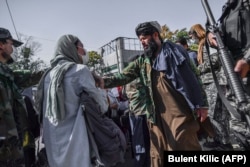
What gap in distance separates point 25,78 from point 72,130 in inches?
38.3

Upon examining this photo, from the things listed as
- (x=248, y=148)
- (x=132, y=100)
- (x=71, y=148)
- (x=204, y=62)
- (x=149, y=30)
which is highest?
(x=149, y=30)

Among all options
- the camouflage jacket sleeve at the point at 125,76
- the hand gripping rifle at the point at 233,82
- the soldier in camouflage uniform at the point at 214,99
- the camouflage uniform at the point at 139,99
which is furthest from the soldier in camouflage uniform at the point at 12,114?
the soldier in camouflage uniform at the point at 214,99

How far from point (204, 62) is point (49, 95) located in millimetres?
2530

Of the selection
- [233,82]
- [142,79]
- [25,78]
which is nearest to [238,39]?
[233,82]

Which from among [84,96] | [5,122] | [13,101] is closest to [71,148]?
[84,96]

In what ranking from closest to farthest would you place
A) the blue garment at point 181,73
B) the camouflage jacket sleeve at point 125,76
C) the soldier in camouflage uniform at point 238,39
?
the soldier in camouflage uniform at point 238,39, the blue garment at point 181,73, the camouflage jacket sleeve at point 125,76

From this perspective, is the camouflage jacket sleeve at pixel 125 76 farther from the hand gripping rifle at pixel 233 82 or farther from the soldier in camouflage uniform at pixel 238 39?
the hand gripping rifle at pixel 233 82

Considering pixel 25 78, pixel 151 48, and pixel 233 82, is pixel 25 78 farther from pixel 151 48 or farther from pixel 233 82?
pixel 233 82

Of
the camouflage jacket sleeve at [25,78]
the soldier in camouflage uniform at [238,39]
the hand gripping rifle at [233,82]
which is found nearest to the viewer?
the hand gripping rifle at [233,82]

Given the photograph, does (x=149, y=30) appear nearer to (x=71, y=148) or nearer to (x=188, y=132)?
(x=188, y=132)

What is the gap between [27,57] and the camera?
20672 mm

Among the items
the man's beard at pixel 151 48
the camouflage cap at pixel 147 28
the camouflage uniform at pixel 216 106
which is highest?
the camouflage cap at pixel 147 28

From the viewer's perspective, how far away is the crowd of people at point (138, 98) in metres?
2.29

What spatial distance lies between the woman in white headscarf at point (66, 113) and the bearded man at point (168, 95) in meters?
0.75
